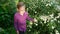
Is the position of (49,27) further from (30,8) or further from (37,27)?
(30,8)

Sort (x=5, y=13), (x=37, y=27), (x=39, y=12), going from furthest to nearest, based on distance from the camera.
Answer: (x=39, y=12) → (x=37, y=27) → (x=5, y=13)

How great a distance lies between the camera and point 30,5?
6.61m

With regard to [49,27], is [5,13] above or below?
above

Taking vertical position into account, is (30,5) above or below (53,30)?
above

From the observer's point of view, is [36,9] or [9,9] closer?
[9,9]

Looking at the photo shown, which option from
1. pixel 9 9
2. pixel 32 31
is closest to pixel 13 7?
pixel 9 9

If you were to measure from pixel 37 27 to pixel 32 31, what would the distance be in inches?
6.4

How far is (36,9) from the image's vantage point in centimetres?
659

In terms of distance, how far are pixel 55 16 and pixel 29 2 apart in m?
0.90

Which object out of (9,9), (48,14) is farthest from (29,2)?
(9,9)

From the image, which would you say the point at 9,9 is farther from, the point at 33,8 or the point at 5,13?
the point at 33,8

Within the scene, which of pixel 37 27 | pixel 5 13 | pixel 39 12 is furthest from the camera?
pixel 39 12

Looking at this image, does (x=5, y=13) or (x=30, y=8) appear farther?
(x=30, y=8)

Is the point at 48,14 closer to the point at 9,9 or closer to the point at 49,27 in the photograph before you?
the point at 49,27
